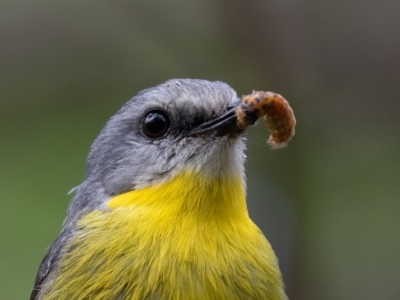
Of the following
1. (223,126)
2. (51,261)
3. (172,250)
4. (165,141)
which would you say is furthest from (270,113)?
(51,261)

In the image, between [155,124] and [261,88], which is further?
[261,88]

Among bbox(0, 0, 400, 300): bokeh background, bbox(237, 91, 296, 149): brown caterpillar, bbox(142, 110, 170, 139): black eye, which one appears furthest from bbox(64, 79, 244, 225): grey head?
bbox(0, 0, 400, 300): bokeh background

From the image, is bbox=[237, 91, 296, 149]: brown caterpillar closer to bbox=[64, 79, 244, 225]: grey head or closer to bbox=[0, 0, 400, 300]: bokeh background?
bbox=[64, 79, 244, 225]: grey head

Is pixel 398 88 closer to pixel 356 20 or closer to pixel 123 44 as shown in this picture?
pixel 356 20

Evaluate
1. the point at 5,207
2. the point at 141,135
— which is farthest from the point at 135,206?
the point at 5,207

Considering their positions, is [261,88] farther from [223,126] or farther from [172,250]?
[172,250]
